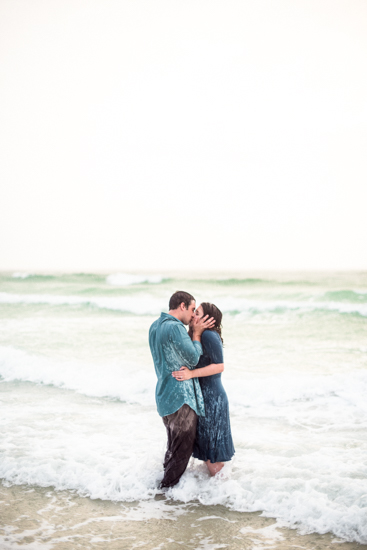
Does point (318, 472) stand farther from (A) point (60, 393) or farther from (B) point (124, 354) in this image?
(B) point (124, 354)

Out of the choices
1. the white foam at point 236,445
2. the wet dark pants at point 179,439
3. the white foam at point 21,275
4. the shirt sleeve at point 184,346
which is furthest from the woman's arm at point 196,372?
the white foam at point 21,275

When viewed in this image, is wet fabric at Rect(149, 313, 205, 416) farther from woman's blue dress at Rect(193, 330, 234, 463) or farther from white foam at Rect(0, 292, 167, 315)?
white foam at Rect(0, 292, 167, 315)

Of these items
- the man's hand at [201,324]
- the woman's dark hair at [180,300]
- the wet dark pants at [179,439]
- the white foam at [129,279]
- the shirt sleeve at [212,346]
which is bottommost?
the wet dark pants at [179,439]

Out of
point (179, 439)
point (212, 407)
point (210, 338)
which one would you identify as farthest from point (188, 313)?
point (179, 439)

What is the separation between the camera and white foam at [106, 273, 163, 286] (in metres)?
34.3

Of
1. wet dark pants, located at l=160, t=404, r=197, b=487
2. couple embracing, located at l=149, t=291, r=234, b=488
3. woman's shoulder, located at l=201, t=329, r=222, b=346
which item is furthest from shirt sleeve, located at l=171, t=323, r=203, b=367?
wet dark pants, located at l=160, t=404, r=197, b=487

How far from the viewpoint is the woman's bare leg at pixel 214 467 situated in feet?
13.0

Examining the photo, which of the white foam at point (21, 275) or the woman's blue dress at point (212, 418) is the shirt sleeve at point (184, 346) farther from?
the white foam at point (21, 275)

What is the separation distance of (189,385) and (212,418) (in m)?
0.39

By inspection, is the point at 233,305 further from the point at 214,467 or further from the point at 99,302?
the point at 214,467

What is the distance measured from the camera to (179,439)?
3.67 metres

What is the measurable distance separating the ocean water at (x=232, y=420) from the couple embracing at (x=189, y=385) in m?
0.35

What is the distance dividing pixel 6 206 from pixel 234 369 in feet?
66.4

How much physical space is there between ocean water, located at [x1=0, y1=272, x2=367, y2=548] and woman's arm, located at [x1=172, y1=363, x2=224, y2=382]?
3.51 ft
